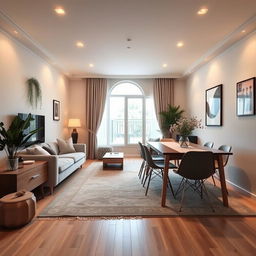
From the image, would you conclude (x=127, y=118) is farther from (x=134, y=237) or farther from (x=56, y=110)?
(x=134, y=237)

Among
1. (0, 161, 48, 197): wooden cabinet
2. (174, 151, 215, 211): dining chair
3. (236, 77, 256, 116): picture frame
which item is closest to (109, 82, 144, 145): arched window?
(236, 77, 256, 116): picture frame

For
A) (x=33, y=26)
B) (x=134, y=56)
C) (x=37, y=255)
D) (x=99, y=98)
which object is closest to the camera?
(x=37, y=255)

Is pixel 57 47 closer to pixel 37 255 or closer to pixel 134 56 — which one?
pixel 134 56

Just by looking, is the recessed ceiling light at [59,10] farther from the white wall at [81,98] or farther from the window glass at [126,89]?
the window glass at [126,89]

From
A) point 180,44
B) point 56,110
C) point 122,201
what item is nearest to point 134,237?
point 122,201

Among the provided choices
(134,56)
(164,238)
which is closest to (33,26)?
(134,56)

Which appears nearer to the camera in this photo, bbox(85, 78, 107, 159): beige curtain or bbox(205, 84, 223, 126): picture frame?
bbox(205, 84, 223, 126): picture frame

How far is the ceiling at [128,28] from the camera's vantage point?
290 cm

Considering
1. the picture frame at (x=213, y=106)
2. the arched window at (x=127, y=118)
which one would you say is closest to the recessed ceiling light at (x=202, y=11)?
the picture frame at (x=213, y=106)

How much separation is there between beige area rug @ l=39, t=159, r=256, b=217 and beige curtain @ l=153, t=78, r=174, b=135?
350 centimetres

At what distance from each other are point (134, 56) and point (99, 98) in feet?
8.45

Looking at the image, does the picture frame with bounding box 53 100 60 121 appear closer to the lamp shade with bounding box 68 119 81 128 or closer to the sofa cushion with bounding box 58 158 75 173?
the lamp shade with bounding box 68 119 81 128

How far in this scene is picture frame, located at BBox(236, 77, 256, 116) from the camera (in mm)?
3400

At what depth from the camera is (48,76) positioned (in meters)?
5.36
